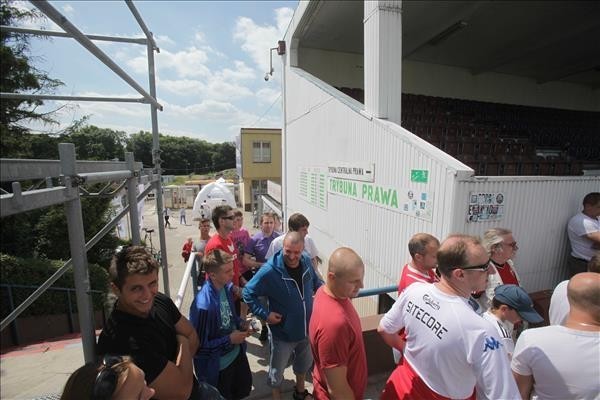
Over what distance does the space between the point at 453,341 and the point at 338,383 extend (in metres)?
0.70

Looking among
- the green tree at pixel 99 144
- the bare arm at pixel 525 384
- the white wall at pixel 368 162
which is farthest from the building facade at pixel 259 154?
the bare arm at pixel 525 384

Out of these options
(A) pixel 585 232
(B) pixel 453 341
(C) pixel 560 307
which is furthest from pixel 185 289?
(A) pixel 585 232

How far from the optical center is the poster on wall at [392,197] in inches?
185

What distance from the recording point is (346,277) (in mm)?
1870

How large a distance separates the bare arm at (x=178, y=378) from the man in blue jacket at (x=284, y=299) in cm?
88

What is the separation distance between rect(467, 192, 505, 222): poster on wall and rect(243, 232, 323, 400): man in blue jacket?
8.74 ft

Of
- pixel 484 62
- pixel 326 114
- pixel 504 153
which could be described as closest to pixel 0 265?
pixel 326 114

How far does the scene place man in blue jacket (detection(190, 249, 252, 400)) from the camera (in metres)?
2.31

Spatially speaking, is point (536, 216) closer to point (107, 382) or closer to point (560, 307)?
point (560, 307)

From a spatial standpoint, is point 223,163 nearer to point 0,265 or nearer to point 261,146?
point 261,146

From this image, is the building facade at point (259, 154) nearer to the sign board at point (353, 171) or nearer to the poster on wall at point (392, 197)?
the sign board at point (353, 171)

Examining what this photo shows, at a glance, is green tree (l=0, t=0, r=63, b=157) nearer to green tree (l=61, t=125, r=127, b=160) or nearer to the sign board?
green tree (l=61, t=125, r=127, b=160)

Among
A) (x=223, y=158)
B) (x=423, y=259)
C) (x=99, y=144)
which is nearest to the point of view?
(x=423, y=259)

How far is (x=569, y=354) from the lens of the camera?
1574mm
